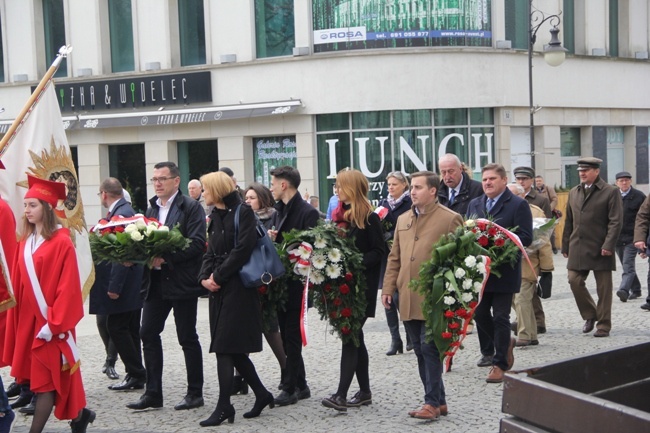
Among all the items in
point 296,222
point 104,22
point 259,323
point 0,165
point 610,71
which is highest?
point 104,22

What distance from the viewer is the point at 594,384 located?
12.6ft

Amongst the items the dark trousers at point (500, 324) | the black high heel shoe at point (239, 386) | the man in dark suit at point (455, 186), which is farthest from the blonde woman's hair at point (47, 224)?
the man in dark suit at point (455, 186)

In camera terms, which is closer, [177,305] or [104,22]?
[177,305]

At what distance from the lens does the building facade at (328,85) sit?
24844 millimetres

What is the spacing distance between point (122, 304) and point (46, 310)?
210cm

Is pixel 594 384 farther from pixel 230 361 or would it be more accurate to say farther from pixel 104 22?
pixel 104 22

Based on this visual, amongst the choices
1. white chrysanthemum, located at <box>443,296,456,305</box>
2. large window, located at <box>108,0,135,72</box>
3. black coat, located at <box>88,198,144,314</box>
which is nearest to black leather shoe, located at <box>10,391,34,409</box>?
black coat, located at <box>88,198,144,314</box>

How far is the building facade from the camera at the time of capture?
24.8 m

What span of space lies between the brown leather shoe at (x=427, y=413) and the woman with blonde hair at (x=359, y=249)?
69 centimetres

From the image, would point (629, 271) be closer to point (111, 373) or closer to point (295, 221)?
point (295, 221)

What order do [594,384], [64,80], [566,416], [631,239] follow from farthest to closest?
1. [64,80]
2. [631,239]
3. [594,384]
4. [566,416]

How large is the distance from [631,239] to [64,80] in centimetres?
1915

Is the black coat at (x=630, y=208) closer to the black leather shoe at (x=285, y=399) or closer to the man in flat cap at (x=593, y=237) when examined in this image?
the man in flat cap at (x=593, y=237)

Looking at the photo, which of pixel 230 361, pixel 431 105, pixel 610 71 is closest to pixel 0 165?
pixel 230 361
